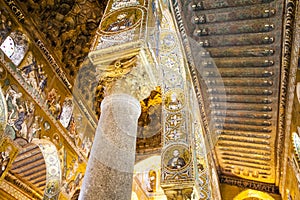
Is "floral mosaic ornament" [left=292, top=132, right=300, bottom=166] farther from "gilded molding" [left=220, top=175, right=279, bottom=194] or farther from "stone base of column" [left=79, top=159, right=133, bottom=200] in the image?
"stone base of column" [left=79, top=159, right=133, bottom=200]

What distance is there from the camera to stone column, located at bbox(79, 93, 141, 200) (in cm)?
245

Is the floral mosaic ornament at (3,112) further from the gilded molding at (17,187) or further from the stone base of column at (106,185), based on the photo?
the gilded molding at (17,187)

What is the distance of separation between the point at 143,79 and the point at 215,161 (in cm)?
827

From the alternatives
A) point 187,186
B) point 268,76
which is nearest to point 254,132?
point 268,76

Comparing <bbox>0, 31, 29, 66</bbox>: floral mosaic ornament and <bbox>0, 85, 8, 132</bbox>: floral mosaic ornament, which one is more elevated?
<bbox>0, 31, 29, 66</bbox>: floral mosaic ornament

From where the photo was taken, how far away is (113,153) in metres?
2.63

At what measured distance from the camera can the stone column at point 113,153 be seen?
96.5 inches

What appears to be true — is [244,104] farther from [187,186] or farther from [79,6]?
[79,6]

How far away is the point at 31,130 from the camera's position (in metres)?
5.86

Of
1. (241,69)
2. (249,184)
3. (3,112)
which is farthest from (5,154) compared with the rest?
(249,184)

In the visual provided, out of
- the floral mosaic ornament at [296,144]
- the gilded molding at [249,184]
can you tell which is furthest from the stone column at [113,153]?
the gilded molding at [249,184]

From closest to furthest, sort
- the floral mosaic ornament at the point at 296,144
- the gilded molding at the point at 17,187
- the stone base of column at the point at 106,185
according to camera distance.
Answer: the stone base of column at the point at 106,185
the floral mosaic ornament at the point at 296,144
the gilded molding at the point at 17,187

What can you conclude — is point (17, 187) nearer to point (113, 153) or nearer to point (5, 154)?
point (5, 154)

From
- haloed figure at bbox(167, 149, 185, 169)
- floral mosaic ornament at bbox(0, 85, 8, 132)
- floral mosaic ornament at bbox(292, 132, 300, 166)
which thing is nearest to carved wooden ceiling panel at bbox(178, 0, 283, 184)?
floral mosaic ornament at bbox(292, 132, 300, 166)
